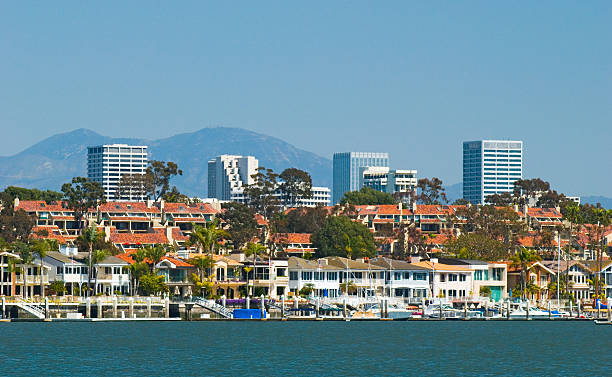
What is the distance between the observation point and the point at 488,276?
16475cm

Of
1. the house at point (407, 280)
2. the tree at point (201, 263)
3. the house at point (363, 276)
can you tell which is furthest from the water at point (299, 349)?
the house at point (407, 280)

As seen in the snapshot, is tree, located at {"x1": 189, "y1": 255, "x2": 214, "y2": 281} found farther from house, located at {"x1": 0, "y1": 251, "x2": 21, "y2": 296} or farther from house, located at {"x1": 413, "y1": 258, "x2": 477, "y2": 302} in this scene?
house, located at {"x1": 413, "y1": 258, "x2": 477, "y2": 302}

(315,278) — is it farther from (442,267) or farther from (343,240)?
(343,240)

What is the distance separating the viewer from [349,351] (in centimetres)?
10438

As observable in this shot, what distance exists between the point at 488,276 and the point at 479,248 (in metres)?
16.9

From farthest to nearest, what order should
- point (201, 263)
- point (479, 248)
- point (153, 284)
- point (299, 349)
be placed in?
point (479, 248), point (201, 263), point (153, 284), point (299, 349)

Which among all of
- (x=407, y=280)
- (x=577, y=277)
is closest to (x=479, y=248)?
(x=577, y=277)

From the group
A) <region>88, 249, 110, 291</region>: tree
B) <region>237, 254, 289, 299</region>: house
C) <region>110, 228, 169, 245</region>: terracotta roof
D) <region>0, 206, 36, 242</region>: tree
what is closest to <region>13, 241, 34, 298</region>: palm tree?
<region>88, 249, 110, 291</region>: tree

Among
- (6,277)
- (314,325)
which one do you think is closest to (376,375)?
(314,325)

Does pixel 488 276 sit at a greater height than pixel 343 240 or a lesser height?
lesser

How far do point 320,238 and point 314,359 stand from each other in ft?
289

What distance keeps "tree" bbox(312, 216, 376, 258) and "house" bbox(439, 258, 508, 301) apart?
18545 mm

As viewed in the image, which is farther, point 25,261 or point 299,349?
point 25,261

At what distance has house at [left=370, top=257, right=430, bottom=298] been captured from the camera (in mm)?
158625
